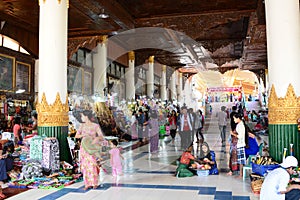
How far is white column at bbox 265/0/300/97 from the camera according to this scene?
5.21 metres

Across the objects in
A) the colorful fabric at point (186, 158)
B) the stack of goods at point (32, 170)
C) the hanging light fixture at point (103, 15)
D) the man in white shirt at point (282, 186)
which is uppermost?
the hanging light fixture at point (103, 15)

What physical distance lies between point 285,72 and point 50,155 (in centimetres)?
443

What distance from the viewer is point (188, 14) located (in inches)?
340

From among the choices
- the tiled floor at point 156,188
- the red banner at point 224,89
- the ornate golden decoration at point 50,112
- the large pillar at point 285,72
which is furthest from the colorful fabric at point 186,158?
the red banner at point 224,89

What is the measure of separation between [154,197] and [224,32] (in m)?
8.08

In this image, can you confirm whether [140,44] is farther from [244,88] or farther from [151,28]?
[244,88]

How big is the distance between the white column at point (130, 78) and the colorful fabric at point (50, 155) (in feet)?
29.7

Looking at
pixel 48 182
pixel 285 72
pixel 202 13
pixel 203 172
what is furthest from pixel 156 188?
pixel 202 13

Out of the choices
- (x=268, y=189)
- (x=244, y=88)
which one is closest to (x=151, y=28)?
(x=268, y=189)

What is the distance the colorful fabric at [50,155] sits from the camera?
19.5 ft

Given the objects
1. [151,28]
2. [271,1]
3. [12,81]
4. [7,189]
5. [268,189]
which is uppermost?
[151,28]

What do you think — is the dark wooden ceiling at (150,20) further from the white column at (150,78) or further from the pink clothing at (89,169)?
the white column at (150,78)

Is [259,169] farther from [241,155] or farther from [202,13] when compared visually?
[202,13]

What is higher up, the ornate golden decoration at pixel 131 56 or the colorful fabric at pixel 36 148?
the ornate golden decoration at pixel 131 56
